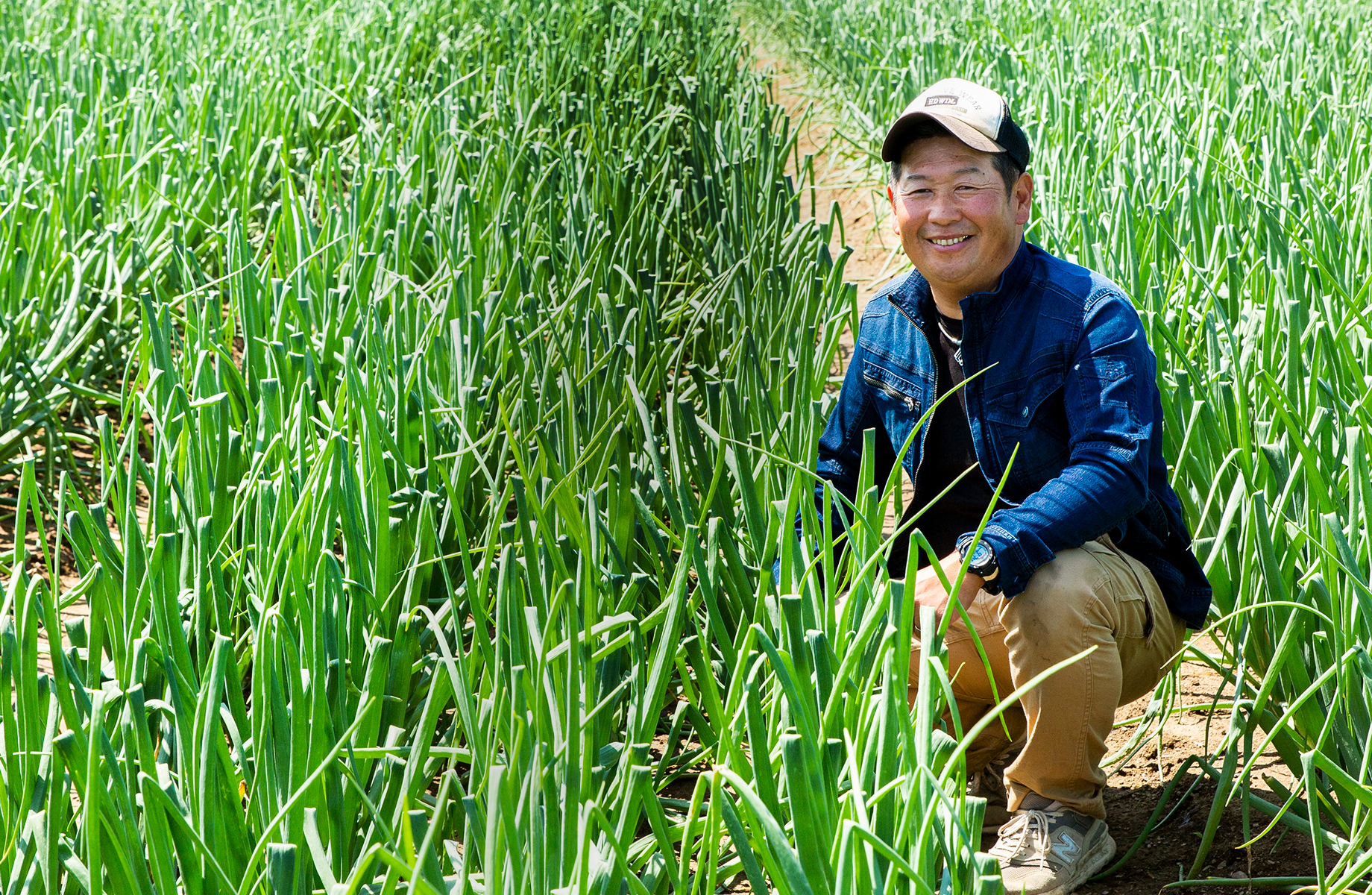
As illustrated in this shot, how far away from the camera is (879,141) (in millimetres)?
4160

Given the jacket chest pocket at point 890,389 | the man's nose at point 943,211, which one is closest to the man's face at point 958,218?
the man's nose at point 943,211

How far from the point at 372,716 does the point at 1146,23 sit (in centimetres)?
385

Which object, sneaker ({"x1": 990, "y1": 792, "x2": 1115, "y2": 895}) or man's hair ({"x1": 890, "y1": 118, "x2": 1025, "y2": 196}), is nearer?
sneaker ({"x1": 990, "y1": 792, "x2": 1115, "y2": 895})

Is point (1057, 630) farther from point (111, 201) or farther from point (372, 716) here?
point (111, 201)

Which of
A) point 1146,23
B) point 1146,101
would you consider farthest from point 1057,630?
point 1146,23

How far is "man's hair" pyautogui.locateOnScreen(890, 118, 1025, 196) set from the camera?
1363 millimetres

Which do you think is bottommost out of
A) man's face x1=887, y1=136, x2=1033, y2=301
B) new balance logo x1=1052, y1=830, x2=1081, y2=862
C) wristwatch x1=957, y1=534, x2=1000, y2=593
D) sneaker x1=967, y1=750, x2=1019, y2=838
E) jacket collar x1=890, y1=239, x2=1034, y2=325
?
sneaker x1=967, y1=750, x2=1019, y2=838

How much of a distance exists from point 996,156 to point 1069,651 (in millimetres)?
501

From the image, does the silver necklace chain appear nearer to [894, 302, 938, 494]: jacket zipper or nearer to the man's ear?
[894, 302, 938, 494]: jacket zipper

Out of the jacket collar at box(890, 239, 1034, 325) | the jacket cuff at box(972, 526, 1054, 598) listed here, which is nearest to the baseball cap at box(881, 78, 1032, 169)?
the jacket collar at box(890, 239, 1034, 325)

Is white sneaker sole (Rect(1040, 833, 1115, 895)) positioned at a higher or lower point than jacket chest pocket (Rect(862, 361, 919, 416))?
lower

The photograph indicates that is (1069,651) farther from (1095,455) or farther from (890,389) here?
(890,389)

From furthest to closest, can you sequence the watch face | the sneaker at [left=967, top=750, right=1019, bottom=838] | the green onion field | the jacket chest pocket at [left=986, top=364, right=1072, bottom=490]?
the sneaker at [left=967, top=750, right=1019, bottom=838] → the jacket chest pocket at [left=986, top=364, right=1072, bottom=490] → the watch face → the green onion field

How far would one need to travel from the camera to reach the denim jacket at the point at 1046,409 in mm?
1230
